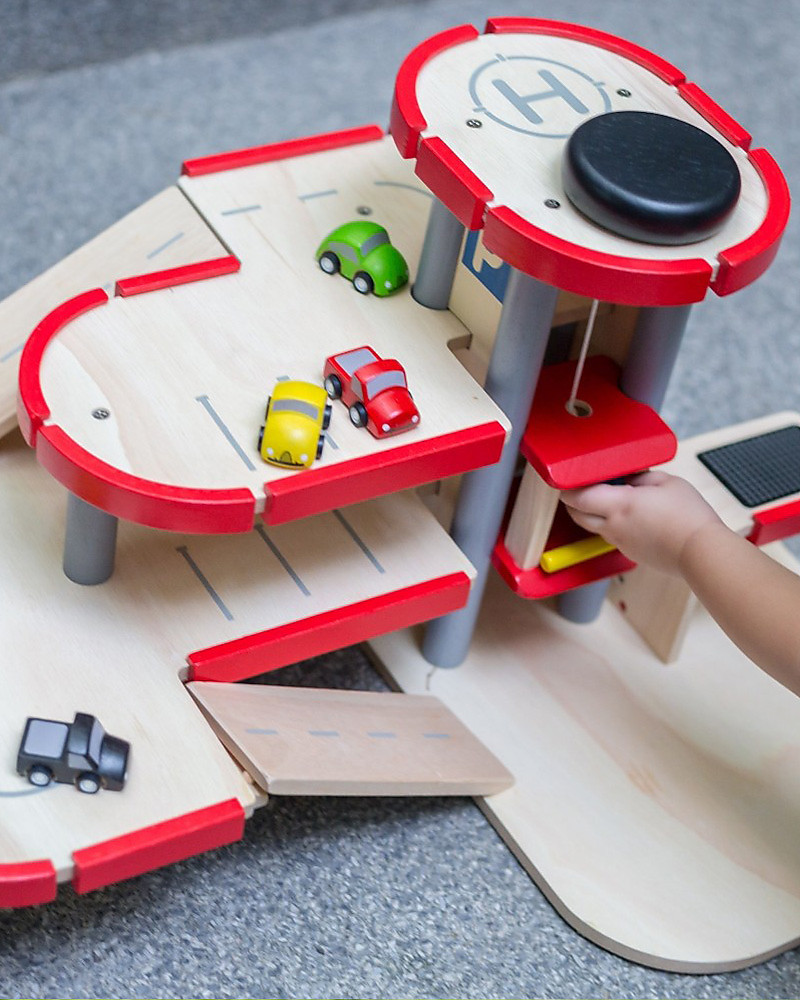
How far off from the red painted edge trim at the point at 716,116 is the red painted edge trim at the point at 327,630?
1.15ft

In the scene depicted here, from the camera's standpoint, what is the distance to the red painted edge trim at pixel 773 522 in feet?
3.55

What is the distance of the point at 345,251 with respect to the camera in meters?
1.00

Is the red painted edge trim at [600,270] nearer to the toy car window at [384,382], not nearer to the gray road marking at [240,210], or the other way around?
the toy car window at [384,382]

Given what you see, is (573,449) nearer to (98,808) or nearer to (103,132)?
(98,808)

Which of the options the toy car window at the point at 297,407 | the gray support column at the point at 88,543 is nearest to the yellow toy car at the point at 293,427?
the toy car window at the point at 297,407

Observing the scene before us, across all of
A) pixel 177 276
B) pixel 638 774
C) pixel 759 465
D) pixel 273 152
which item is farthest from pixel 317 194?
pixel 638 774

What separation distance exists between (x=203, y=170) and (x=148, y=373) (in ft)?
0.79

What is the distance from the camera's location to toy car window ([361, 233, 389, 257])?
1.00 m

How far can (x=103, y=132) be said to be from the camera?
1.63 metres

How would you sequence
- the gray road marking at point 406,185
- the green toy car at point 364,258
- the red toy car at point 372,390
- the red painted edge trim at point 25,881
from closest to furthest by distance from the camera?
the red painted edge trim at point 25,881 < the red toy car at point 372,390 < the green toy car at point 364,258 < the gray road marking at point 406,185

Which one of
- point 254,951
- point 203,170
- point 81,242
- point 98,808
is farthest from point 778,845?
point 81,242

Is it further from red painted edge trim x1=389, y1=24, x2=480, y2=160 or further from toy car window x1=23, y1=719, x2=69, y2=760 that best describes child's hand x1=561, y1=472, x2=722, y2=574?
toy car window x1=23, y1=719, x2=69, y2=760

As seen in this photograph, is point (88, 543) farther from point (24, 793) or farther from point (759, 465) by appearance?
point (759, 465)

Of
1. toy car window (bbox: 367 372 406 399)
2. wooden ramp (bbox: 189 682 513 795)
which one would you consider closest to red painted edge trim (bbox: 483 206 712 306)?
toy car window (bbox: 367 372 406 399)
